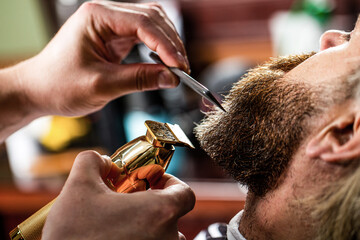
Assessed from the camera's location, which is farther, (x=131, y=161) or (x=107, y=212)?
(x=131, y=161)

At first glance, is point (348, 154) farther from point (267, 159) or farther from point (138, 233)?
point (138, 233)

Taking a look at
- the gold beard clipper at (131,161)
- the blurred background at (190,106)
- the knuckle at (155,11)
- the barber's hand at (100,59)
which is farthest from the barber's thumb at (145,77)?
the blurred background at (190,106)

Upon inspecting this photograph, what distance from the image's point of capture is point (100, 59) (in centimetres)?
104

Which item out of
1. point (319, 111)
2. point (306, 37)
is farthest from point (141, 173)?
point (306, 37)

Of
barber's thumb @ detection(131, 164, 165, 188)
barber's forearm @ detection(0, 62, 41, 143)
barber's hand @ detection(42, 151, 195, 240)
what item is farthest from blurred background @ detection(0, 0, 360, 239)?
barber's hand @ detection(42, 151, 195, 240)

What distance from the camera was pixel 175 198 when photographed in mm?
653

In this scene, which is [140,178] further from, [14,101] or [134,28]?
[14,101]

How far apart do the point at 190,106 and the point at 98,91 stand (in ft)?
5.02

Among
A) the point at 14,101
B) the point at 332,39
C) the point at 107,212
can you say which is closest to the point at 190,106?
the point at 14,101

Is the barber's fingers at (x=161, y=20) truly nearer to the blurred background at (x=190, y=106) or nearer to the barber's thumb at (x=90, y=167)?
the barber's thumb at (x=90, y=167)

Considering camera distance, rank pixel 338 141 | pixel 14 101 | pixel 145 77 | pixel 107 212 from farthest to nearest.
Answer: pixel 14 101 → pixel 145 77 → pixel 338 141 → pixel 107 212

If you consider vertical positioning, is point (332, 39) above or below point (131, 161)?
above

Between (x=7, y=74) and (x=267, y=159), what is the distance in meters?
0.80

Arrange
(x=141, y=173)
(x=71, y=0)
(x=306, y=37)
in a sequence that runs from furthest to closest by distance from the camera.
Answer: (x=71, y=0), (x=306, y=37), (x=141, y=173)
